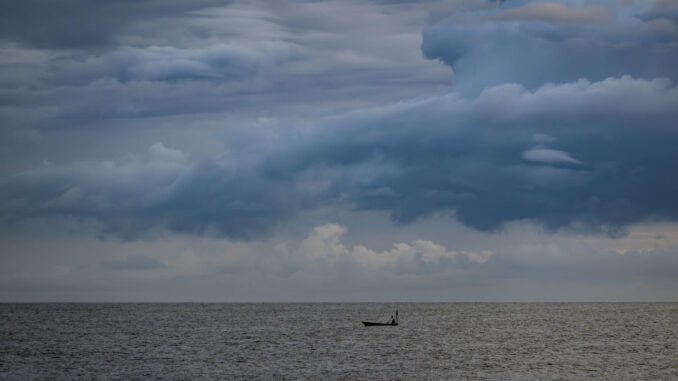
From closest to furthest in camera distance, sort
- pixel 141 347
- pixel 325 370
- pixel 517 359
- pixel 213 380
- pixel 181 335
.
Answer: pixel 213 380
pixel 325 370
pixel 517 359
pixel 141 347
pixel 181 335

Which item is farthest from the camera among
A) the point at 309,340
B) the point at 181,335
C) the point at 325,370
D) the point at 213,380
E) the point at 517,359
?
the point at 181,335

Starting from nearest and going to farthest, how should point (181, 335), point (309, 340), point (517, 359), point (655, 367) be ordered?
point (655, 367) → point (517, 359) → point (309, 340) → point (181, 335)

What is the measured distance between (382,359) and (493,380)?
65.9 feet

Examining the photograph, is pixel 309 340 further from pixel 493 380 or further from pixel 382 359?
pixel 493 380

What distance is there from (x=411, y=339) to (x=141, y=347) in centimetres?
4375

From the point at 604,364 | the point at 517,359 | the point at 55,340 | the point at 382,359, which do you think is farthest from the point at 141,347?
the point at 604,364

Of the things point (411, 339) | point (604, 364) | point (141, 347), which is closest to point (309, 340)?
point (411, 339)

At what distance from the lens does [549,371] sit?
83.2 meters

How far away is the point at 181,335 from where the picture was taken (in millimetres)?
140750

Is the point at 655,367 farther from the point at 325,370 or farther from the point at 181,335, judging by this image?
the point at 181,335

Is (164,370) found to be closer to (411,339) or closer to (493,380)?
(493,380)

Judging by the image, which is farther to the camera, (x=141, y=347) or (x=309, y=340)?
(x=309, y=340)

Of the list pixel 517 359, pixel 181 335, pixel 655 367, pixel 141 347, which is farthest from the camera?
pixel 181 335

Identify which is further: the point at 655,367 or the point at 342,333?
the point at 342,333
